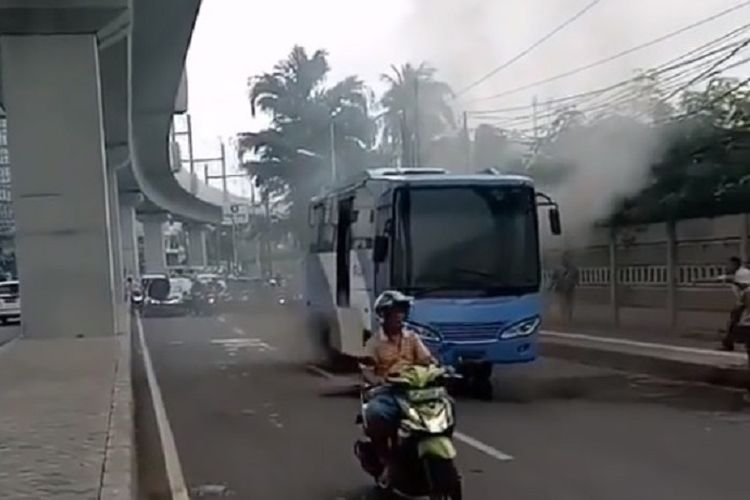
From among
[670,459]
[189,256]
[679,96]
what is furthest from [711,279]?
[189,256]

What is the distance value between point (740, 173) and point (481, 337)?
34.6 ft

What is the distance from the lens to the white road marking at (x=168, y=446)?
10664mm

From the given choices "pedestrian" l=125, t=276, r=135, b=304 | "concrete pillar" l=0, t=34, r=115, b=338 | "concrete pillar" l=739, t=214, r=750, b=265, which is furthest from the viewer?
"pedestrian" l=125, t=276, r=135, b=304

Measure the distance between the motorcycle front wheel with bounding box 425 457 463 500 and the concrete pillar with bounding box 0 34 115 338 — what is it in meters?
18.8

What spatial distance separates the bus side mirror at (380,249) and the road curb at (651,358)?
4819 mm

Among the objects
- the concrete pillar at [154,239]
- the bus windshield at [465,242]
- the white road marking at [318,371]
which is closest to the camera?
the bus windshield at [465,242]

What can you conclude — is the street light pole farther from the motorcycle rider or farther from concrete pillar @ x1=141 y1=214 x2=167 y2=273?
the motorcycle rider

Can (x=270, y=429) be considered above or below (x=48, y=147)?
below

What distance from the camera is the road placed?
409 inches

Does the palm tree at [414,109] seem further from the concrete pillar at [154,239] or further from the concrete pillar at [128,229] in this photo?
the concrete pillar at [154,239]

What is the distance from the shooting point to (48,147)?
26.2m

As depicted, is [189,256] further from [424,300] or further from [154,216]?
[424,300]

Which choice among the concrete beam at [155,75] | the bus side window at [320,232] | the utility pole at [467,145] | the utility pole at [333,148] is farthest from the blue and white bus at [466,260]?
the utility pole at [333,148]

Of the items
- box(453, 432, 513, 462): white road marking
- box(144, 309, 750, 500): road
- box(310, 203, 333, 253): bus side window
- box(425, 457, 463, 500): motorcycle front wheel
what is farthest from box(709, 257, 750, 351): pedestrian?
box(425, 457, 463, 500): motorcycle front wheel
